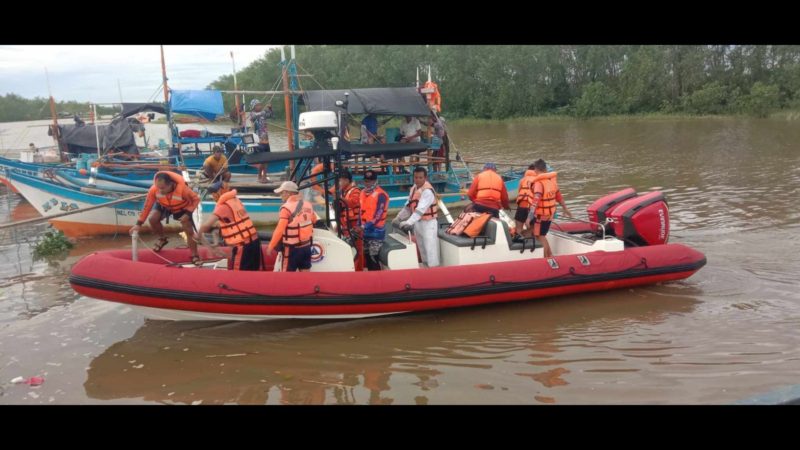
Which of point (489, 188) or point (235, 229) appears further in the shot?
point (489, 188)

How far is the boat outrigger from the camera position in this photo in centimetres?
563

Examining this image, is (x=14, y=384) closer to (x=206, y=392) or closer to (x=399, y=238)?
(x=206, y=392)

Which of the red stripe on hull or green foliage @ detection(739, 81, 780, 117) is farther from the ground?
green foliage @ detection(739, 81, 780, 117)

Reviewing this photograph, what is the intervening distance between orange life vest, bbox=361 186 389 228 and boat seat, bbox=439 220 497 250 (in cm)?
86

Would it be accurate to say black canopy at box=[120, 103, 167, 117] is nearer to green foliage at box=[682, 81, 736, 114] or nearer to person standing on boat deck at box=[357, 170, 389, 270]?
person standing on boat deck at box=[357, 170, 389, 270]

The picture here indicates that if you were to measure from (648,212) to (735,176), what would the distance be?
949 cm

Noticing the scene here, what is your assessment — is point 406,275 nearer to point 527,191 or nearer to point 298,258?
point 298,258

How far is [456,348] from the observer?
5574mm

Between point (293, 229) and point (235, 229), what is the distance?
0.59 metres

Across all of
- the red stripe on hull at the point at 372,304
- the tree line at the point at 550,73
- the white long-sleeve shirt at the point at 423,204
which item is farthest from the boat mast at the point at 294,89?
the tree line at the point at 550,73

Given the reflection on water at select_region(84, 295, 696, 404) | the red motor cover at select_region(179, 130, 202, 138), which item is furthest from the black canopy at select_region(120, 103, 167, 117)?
the reflection on water at select_region(84, 295, 696, 404)

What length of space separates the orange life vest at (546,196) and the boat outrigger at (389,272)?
0.41 meters

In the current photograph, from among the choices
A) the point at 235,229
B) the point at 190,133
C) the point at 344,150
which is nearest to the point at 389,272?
the point at 344,150

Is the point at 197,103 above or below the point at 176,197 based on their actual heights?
above
